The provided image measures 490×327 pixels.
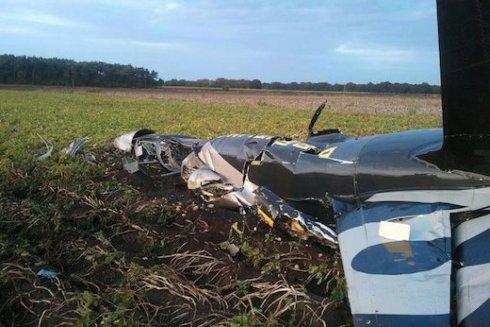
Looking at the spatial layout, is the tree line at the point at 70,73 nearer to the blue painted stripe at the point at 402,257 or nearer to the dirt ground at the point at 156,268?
the dirt ground at the point at 156,268

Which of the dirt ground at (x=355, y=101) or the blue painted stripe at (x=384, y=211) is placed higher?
the dirt ground at (x=355, y=101)

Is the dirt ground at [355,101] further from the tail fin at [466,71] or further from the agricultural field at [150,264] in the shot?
the tail fin at [466,71]

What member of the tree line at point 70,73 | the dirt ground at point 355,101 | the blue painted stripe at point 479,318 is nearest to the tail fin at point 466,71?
the blue painted stripe at point 479,318

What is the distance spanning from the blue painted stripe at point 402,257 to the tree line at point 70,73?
348ft

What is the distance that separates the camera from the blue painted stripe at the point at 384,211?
358 centimetres

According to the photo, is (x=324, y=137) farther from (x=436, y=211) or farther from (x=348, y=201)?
(x=436, y=211)

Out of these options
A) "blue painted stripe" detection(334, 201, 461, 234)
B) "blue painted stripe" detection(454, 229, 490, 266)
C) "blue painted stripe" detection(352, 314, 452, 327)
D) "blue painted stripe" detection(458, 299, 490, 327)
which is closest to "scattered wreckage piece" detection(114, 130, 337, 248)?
"blue painted stripe" detection(334, 201, 461, 234)

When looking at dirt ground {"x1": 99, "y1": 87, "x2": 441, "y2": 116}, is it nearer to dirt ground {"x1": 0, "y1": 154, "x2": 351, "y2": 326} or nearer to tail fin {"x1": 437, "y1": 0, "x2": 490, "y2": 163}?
dirt ground {"x1": 0, "y1": 154, "x2": 351, "y2": 326}

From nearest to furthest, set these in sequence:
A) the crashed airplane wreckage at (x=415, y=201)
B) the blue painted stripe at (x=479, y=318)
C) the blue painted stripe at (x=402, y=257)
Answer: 1. the blue painted stripe at (x=479, y=318)
2. the crashed airplane wreckage at (x=415, y=201)
3. the blue painted stripe at (x=402, y=257)

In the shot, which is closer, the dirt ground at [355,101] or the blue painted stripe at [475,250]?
the blue painted stripe at [475,250]

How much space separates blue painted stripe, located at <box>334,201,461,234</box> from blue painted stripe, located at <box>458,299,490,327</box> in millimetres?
896

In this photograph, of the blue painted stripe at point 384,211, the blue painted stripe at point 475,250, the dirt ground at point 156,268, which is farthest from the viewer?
the blue painted stripe at point 384,211

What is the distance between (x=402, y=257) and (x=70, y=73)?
10992cm

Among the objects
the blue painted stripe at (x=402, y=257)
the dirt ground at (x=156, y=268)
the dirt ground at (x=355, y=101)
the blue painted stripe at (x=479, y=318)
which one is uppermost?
the dirt ground at (x=355, y=101)
